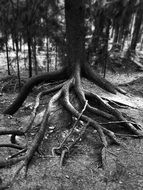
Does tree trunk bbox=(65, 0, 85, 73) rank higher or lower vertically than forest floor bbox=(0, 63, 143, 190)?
higher

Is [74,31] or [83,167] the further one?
[74,31]

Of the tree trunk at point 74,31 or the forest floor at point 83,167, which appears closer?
the forest floor at point 83,167

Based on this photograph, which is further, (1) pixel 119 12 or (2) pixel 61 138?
(1) pixel 119 12

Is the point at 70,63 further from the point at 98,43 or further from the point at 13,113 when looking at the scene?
the point at 98,43

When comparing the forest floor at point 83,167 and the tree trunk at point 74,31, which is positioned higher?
the tree trunk at point 74,31

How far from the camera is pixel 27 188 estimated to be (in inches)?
127

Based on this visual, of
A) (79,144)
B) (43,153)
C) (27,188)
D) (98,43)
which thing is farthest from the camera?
(98,43)

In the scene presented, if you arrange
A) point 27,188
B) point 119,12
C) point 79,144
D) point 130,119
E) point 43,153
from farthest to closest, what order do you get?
point 119,12 → point 130,119 → point 79,144 → point 43,153 → point 27,188

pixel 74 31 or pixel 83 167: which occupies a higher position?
pixel 74 31

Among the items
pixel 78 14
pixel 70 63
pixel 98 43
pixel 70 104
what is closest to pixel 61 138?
pixel 70 104

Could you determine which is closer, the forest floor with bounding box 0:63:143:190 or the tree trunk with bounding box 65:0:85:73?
the forest floor with bounding box 0:63:143:190

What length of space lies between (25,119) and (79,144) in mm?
1994

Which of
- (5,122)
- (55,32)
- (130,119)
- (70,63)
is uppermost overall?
(55,32)

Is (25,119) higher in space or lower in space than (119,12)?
lower
